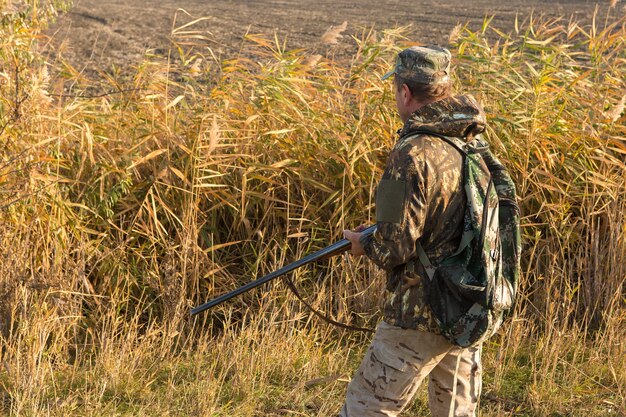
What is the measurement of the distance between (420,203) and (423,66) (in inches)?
17.7

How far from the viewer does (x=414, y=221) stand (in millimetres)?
2803

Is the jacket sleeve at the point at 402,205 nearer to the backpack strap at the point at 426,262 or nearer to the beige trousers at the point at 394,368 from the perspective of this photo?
→ the backpack strap at the point at 426,262

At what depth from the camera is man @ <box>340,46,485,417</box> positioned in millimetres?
2803

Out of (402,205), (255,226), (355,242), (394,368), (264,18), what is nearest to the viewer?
(402,205)

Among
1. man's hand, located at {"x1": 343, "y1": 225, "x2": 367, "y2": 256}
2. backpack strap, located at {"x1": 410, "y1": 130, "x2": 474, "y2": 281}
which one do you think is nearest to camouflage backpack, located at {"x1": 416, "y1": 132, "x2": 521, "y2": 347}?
backpack strap, located at {"x1": 410, "y1": 130, "x2": 474, "y2": 281}

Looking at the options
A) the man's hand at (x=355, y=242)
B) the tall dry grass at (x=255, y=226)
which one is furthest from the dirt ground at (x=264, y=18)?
the man's hand at (x=355, y=242)

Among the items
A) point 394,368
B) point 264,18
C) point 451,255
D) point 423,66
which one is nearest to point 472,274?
point 451,255

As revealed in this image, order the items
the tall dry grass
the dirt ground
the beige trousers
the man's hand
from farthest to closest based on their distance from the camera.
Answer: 1. the dirt ground
2. the tall dry grass
3. the man's hand
4. the beige trousers

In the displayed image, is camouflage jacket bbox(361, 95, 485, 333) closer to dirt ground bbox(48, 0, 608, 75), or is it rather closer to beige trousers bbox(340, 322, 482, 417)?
beige trousers bbox(340, 322, 482, 417)

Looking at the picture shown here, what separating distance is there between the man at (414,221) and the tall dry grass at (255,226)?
1156 mm

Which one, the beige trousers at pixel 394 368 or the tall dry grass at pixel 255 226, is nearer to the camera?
the beige trousers at pixel 394 368

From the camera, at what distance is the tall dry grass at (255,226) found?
4.26 m

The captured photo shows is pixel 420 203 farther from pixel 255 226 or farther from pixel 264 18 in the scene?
pixel 264 18

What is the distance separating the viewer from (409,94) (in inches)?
115
